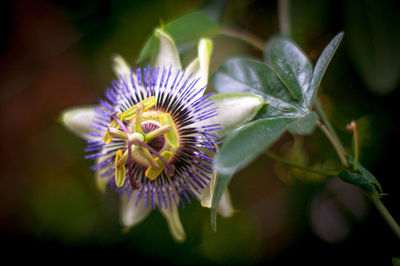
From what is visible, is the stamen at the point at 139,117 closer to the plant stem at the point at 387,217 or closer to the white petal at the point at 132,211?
the white petal at the point at 132,211

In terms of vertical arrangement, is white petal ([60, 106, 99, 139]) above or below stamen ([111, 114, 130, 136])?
above

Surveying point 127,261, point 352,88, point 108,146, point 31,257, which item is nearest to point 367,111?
point 352,88

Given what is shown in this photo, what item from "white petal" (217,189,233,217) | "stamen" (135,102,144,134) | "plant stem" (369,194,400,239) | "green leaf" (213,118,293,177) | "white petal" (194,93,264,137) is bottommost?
"plant stem" (369,194,400,239)

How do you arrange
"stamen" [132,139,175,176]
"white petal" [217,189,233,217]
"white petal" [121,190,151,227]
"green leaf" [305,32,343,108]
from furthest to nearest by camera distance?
"white petal" [121,190,151,227] → "white petal" [217,189,233,217] → "stamen" [132,139,175,176] → "green leaf" [305,32,343,108]

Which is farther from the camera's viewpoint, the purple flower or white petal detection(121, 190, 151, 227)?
white petal detection(121, 190, 151, 227)

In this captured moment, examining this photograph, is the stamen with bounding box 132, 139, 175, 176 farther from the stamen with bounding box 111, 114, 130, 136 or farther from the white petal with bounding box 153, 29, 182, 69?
the white petal with bounding box 153, 29, 182, 69

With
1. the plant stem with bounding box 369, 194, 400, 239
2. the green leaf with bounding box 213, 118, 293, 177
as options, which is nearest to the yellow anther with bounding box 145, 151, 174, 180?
the green leaf with bounding box 213, 118, 293, 177
